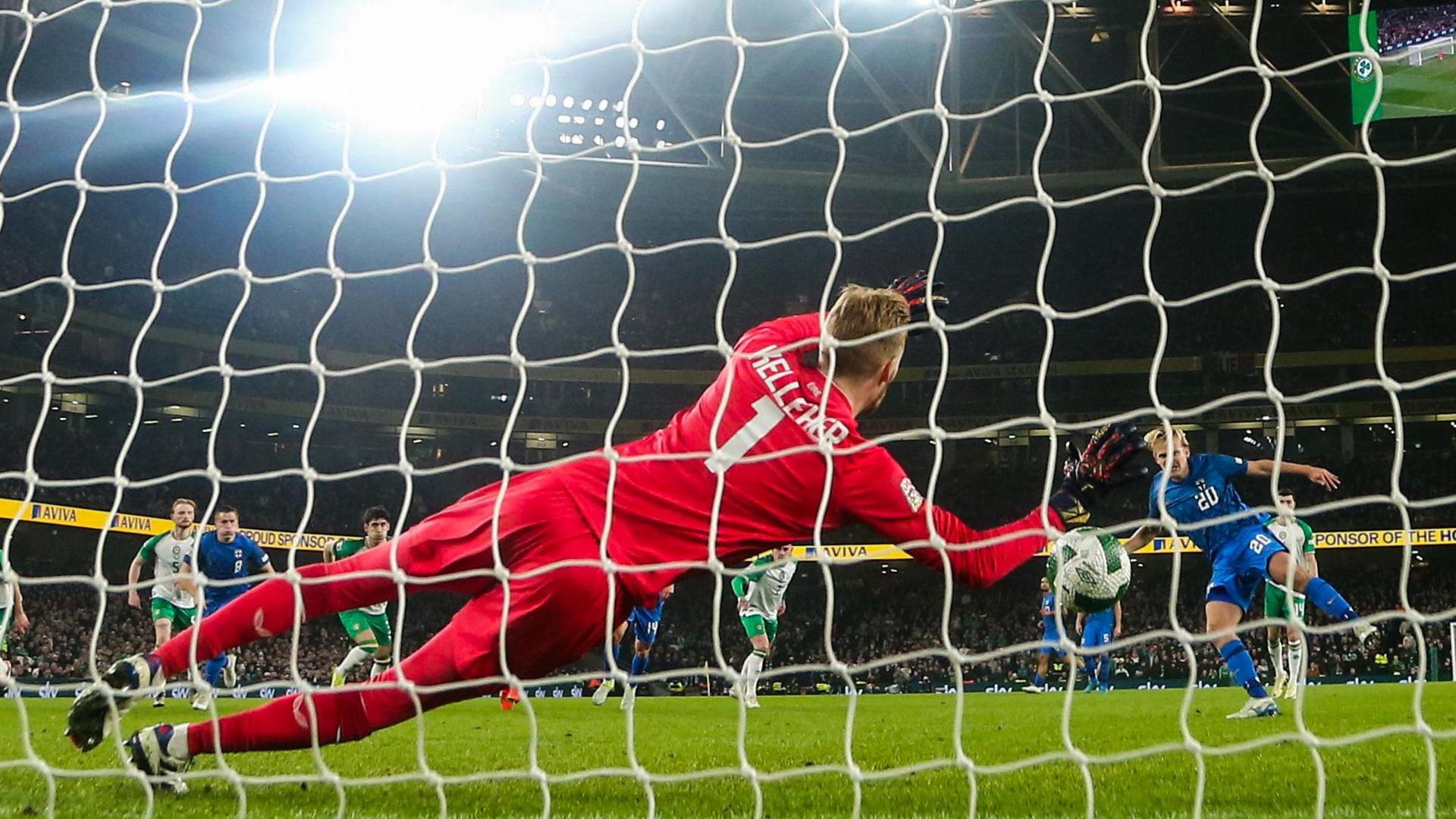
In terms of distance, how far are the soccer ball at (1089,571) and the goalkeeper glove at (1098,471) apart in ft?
0.83

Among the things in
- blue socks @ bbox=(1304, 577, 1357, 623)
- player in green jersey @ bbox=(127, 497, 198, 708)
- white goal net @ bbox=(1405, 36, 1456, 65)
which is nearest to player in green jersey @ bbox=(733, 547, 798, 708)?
blue socks @ bbox=(1304, 577, 1357, 623)

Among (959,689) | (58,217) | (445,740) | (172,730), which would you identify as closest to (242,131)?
(58,217)

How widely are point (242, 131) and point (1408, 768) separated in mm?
21373

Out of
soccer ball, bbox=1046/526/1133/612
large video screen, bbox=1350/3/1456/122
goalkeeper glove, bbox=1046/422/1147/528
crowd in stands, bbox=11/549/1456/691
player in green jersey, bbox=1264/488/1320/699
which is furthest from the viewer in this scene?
crowd in stands, bbox=11/549/1456/691

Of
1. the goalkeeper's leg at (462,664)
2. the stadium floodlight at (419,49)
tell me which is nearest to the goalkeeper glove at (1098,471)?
the goalkeeper's leg at (462,664)

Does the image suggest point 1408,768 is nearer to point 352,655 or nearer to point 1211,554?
point 1211,554

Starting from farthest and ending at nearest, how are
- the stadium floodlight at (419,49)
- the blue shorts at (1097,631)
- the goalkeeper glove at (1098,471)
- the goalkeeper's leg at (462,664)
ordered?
the stadium floodlight at (419,49), the blue shorts at (1097,631), the goalkeeper glove at (1098,471), the goalkeeper's leg at (462,664)

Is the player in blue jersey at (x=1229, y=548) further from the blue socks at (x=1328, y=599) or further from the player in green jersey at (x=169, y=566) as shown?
the player in green jersey at (x=169, y=566)

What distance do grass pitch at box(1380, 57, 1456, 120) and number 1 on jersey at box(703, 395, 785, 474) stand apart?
52.8 ft

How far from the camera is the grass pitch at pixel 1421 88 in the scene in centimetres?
1680

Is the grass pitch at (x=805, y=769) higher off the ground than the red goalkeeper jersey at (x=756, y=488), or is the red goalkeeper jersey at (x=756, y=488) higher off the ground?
the red goalkeeper jersey at (x=756, y=488)

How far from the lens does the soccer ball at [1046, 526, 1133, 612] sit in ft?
A: 18.3

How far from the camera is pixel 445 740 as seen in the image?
22.7ft

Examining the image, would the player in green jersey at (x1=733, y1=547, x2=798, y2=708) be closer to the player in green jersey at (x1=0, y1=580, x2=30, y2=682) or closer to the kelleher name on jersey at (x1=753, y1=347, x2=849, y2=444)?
the player in green jersey at (x1=0, y1=580, x2=30, y2=682)
